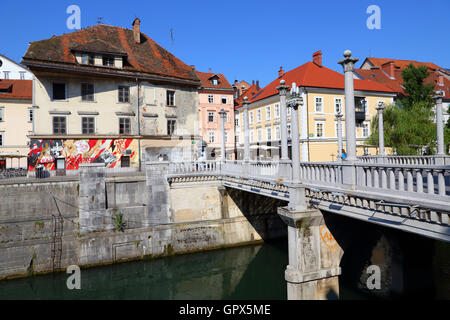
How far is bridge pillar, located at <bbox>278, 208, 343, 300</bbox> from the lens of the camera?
9711 mm

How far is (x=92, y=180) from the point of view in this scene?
18.2 metres

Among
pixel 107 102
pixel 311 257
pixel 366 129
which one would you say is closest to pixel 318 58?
pixel 366 129

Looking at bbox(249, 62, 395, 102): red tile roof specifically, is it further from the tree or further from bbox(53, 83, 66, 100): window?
bbox(53, 83, 66, 100): window

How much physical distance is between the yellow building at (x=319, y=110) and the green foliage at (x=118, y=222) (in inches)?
689

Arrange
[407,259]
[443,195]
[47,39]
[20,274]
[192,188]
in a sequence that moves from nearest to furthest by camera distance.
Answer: [443,195], [407,259], [20,274], [192,188], [47,39]

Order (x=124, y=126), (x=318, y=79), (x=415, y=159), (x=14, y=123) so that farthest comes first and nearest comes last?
→ (x=14, y=123) < (x=318, y=79) < (x=124, y=126) < (x=415, y=159)

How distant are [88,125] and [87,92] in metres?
2.67

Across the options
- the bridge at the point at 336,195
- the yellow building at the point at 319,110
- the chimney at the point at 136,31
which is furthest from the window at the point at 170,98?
the bridge at the point at 336,195

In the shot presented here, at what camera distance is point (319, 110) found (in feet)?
114

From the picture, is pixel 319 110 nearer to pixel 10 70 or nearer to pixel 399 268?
pixel 399 268

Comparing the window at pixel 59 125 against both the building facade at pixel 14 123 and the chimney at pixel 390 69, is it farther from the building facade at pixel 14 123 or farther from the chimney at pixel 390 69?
the chimney at pixel 390 69

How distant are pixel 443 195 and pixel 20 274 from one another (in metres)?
19.4
